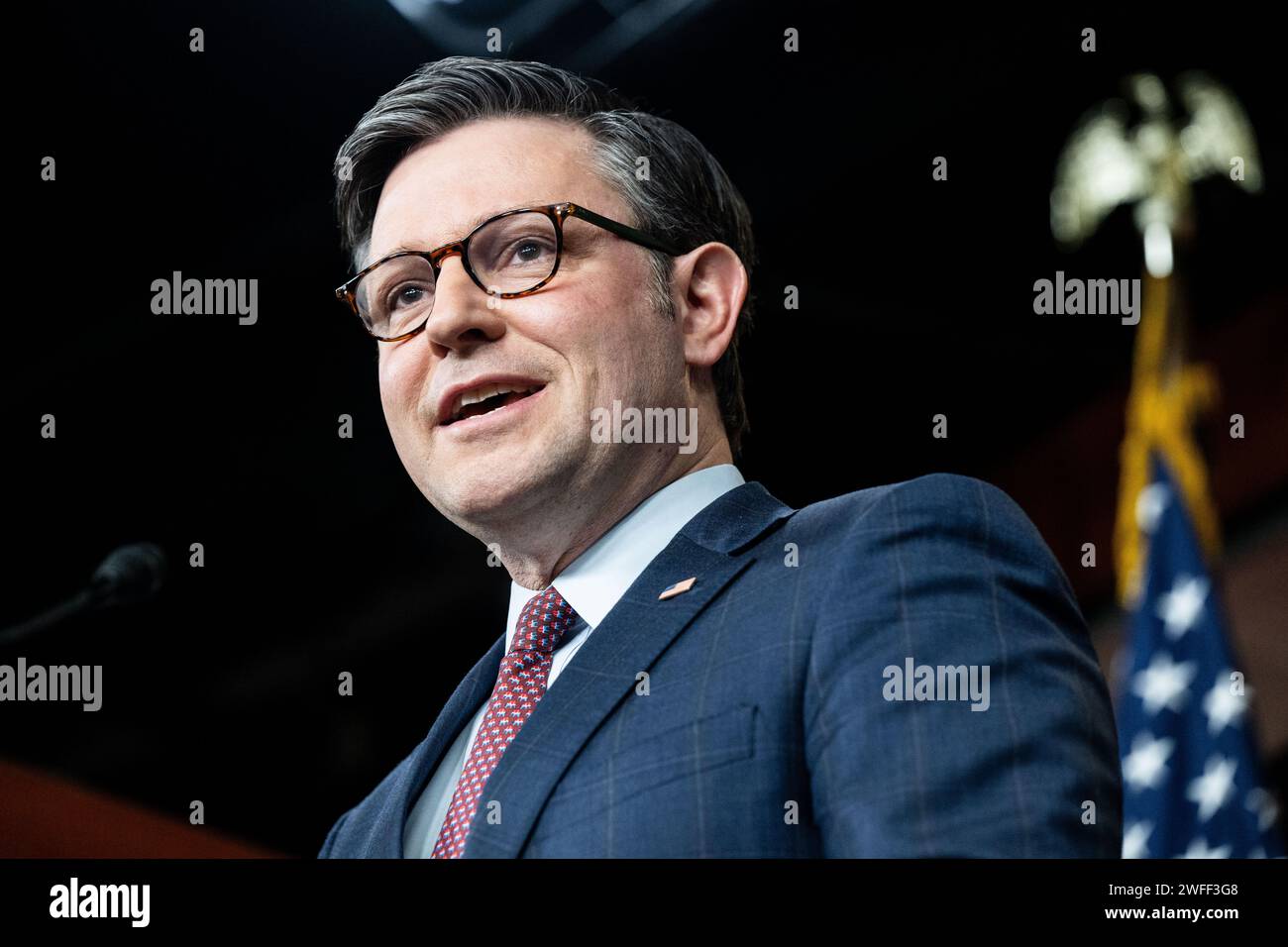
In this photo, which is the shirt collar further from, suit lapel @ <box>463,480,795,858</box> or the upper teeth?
the upper teeth

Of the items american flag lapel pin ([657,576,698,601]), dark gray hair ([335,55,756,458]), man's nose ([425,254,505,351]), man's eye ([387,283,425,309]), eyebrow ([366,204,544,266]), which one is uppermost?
dark gray hair ([335,55,756,458])

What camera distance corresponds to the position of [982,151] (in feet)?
9.86

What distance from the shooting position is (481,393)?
1431 millimetres

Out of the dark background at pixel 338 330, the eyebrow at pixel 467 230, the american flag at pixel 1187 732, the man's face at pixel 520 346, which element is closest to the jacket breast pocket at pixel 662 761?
the man's face at pixel 520 346

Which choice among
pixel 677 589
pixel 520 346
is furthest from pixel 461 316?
pixel 677 589

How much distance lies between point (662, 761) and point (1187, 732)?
84.7 inches

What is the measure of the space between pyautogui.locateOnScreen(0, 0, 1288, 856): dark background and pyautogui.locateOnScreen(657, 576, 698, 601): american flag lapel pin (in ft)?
2.38

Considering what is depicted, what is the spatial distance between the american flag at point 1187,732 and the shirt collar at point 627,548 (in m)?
1.76

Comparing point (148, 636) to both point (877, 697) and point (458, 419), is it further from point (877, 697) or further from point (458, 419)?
point (877, 697)

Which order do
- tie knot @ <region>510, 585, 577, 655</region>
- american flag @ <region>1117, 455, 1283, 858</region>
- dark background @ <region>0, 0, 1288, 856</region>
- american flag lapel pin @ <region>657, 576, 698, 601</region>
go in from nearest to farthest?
american flag lapel pin @ <region>657, 576, 698, 601</region>
tie knot @ <region>510, 585, 577, 655</region>
dark background @ <region>0, 0, 1288, 856</region>
american flag @ <region>1117, 455, 1283, 858</region>

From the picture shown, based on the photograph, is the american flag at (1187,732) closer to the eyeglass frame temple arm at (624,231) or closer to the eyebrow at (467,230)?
the eyeglass frame temple arm at (624,231)

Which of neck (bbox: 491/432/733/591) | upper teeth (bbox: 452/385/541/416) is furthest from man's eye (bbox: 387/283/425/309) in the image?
neck (bbox: 491/432/733/591)

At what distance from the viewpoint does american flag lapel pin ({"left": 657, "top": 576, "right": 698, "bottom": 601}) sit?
128cm

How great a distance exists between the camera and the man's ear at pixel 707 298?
5.19 feet
